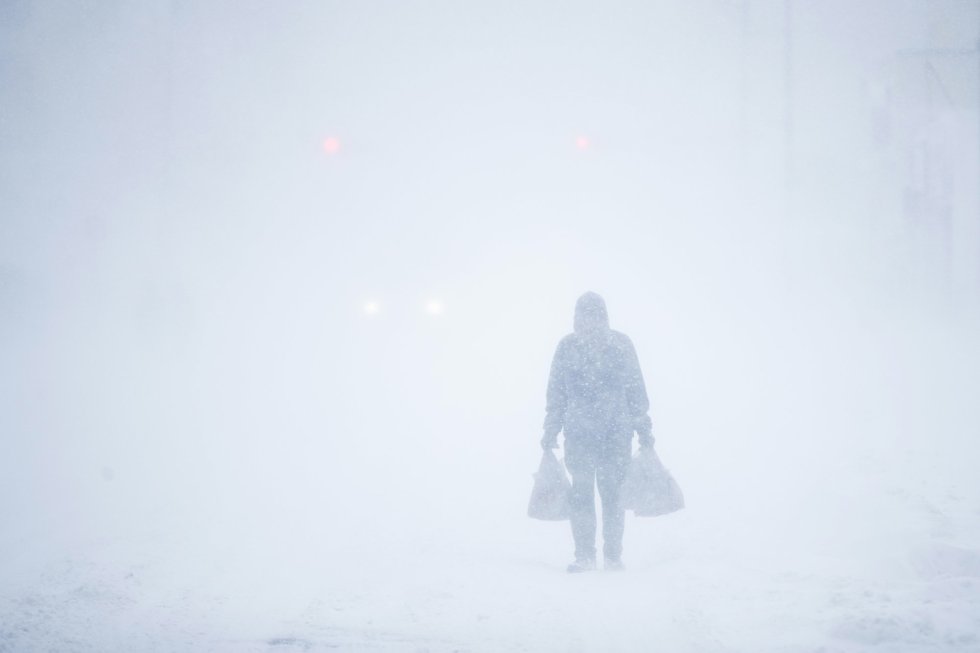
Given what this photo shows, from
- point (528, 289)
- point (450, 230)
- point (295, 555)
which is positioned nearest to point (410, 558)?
point (295, 555)

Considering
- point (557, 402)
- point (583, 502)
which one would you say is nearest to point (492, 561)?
point (583, 502)

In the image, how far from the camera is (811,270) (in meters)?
30.6

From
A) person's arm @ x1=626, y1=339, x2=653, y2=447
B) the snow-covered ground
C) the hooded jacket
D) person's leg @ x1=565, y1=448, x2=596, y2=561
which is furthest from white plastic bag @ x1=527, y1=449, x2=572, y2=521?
person's arm @ x1=626, y1=339, x2=653, y2=447

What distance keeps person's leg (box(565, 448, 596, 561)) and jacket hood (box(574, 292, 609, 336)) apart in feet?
2.75

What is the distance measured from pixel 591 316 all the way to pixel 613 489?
1.19 metres

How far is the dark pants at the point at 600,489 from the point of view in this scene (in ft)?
15.3

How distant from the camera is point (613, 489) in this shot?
15.3 feet

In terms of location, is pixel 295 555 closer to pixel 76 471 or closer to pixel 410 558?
pixel 410 558

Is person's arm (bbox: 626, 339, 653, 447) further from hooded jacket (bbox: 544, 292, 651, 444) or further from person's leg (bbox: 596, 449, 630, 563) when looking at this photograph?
person's leg (bbox: 596, 449, 630, 563)

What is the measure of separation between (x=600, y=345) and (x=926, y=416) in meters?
9.62

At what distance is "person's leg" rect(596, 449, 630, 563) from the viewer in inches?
183

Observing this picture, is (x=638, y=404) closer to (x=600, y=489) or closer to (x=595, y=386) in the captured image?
(x=595, y=386)

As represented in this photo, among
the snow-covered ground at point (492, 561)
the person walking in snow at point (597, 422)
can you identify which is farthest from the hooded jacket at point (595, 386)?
the snow-covered ground at point (492, 561)

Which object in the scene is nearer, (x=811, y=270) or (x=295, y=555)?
(x=295, y=555)
